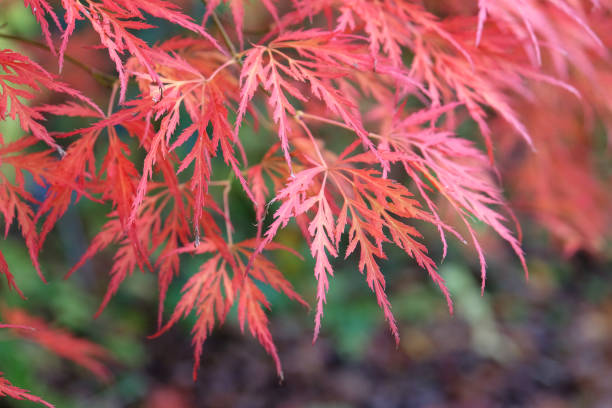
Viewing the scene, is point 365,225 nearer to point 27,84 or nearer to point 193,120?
point 193,120

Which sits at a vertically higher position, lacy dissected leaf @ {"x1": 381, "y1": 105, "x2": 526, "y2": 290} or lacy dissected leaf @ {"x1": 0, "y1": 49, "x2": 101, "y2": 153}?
lacy dissected leaf @ {"x1": 0, "y1": 49, "x2": 101, "y2": 153}

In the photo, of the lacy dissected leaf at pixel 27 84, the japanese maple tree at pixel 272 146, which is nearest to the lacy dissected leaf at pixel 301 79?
the japanese maple tree at pixel 272 146

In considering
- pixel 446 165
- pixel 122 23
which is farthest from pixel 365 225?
pixel 122 23

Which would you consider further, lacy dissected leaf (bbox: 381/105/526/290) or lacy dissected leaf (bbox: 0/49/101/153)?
lacy dissected leaf (bbox: 381/105/526/290)

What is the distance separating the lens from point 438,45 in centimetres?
92

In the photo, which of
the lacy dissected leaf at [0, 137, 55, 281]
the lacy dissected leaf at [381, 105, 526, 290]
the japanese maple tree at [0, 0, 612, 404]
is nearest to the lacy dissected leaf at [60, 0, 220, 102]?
the japanese maple tree at [0, 0, 612, 404]

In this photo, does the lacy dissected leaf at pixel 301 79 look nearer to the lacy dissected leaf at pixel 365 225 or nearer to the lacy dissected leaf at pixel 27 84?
the lacy dissected leaf at pixel 365 225

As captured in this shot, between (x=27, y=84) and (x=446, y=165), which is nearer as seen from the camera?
(x=27, y=84)

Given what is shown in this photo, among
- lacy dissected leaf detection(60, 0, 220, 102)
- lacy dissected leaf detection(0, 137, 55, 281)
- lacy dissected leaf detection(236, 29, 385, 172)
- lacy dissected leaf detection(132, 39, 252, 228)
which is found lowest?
lacy dissected leaf detection(0, 137, 55, 281)

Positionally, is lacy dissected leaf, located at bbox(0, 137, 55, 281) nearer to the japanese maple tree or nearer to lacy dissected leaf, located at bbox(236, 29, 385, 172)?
the japanese maple tree

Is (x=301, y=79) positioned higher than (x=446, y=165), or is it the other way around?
(x=301, y=79)

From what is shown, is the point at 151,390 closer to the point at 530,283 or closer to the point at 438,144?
the point at 438,144

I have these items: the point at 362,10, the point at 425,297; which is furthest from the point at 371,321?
the point at 362,10

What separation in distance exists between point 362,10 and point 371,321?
6.31 ft
